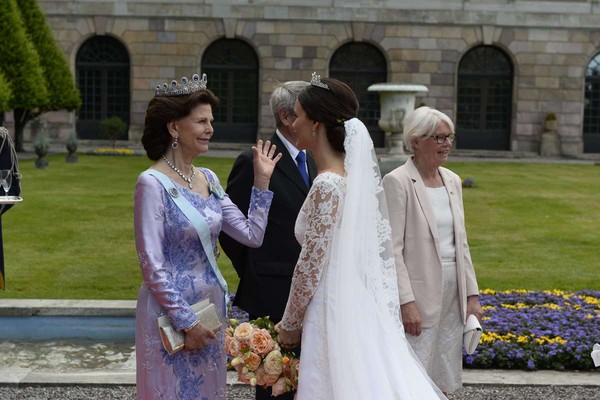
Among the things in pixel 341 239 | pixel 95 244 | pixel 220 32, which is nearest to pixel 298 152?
pixel 341 239


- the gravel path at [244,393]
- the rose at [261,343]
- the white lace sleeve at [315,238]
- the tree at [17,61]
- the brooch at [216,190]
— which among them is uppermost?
the tree at [17,61]

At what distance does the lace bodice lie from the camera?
4.45 metres

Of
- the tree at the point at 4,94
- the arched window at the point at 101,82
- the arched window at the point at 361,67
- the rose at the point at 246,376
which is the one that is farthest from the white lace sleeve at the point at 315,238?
the arched window at the point at 101,82

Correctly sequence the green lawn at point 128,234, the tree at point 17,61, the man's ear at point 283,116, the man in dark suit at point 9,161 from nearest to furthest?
the man's ear at point 283,116 → the man in dark suit at point 9,161 → the green lawn at point 128,234 → the tree at point 17,61

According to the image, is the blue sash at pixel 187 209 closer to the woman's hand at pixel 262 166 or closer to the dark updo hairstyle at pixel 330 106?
the woman's hand at pixel 262 166

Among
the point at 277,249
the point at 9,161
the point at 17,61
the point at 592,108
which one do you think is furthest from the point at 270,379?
the point at 592,108

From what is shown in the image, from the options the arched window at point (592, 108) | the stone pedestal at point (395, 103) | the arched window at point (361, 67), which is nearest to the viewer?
the stone pedestal at point (395, 103)

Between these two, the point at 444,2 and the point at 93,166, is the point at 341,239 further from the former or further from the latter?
the point at 444,2

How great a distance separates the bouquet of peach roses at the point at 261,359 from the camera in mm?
4625

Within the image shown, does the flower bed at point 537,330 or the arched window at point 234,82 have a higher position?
the arched window at point 234,82

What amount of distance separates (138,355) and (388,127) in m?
13.9

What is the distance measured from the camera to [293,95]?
5199 millimetres

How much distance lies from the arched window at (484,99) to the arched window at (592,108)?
254cm

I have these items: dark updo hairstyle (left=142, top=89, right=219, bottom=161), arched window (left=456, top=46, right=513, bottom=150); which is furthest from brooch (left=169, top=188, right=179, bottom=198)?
arched window (left=456, top=46, right=513, bottom=150)
